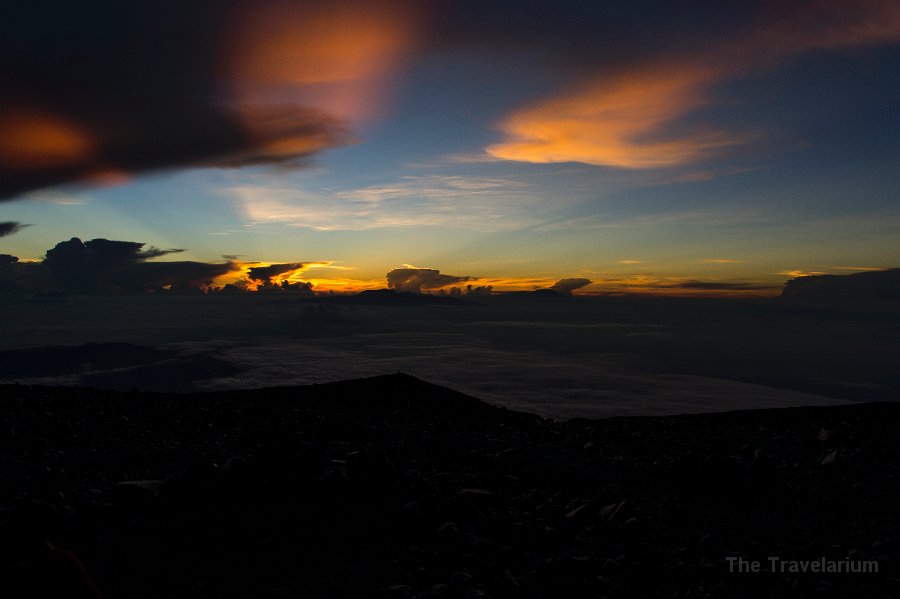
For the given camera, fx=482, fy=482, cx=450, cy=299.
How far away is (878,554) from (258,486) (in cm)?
795

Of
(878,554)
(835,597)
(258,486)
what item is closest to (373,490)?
(258,486)

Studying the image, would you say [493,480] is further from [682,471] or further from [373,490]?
[682,471]

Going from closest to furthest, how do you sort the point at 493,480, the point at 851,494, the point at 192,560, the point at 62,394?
the point at 192,560, the point at 851,494, the point at 493,480, the point at 62,394

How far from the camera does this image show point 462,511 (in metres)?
6.86

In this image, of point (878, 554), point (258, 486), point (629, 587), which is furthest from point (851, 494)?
point (258, 486)

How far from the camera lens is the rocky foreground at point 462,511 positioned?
5.34 m

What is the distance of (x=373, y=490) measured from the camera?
7250mm

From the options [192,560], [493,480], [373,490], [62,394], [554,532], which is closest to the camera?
[192,560]

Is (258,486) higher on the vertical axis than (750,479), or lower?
higher

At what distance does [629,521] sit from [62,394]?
17.3m

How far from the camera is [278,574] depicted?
5.47m

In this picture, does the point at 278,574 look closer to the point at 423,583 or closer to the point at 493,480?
the point at 423,583

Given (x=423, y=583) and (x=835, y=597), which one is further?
(x=423, y=583)

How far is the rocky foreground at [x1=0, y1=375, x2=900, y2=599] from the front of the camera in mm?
5340
